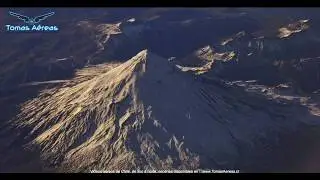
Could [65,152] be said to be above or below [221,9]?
below

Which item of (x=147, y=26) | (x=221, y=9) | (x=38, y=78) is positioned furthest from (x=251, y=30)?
(x=38, y=78)

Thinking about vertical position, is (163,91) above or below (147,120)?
above

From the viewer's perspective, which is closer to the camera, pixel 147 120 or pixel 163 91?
pixel 147 120

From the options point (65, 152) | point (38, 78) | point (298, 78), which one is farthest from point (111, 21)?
point (298, 78)
